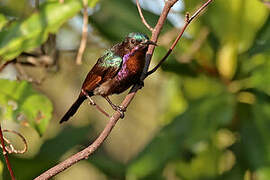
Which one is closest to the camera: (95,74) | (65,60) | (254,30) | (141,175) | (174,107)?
(95,74)

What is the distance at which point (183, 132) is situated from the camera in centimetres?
400

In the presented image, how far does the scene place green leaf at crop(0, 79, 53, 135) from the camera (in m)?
3.13

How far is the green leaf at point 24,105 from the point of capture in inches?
123

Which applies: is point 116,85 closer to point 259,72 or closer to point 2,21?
point 2,21

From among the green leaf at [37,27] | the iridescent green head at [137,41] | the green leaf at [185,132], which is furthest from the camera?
the green leaf at [185,132]

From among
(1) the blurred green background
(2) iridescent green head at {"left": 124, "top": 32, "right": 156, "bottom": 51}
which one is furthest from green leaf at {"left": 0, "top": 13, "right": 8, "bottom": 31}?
(2) iridescent green head at {"left": 124, "top": 32, "right": 156, "bottom": 51}

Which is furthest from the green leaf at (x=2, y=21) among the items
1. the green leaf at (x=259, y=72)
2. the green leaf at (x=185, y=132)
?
the green leaf at (x=259, y=72)

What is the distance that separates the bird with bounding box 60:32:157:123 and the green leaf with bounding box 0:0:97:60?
14.0 inches

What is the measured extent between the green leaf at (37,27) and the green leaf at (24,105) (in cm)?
22

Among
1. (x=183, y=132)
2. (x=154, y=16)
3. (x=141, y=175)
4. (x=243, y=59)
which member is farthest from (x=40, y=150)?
(x=243, y=59)

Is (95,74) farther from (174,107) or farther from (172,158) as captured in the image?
(174,107)

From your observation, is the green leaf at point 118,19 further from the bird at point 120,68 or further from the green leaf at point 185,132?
the bird at point 120,68

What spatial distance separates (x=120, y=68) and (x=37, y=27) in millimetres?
605

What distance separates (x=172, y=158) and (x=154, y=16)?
3.99ft
